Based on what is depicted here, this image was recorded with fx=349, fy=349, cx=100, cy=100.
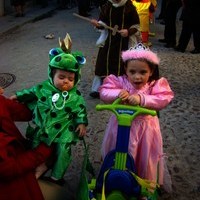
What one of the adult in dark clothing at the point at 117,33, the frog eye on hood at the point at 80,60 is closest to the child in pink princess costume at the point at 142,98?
the frog eye on hood at the point at 80,60

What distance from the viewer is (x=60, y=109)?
2506mm

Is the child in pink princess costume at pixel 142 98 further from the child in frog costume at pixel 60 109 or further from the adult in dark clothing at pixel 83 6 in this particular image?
the adult in dark clothing at pixel 83 6

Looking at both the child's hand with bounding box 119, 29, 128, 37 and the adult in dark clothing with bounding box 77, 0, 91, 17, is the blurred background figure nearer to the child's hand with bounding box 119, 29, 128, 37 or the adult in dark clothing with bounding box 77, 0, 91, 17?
the child's hand with bounding box 119, 29, 128, 37

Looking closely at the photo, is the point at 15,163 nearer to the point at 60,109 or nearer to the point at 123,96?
the point at 60,109

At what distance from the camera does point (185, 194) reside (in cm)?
309

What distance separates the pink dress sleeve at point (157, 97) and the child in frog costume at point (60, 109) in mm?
467

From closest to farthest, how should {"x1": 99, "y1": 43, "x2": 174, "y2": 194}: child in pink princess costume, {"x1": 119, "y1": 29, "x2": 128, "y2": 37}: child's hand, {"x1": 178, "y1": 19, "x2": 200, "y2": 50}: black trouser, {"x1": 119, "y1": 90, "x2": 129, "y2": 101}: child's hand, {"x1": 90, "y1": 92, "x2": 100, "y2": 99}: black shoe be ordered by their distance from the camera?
{"x1": 119, "y1": 90, "x2": 129, "y2": 101}: child's hand < {"x1": 99, "y1": 43, "x2": 174, "y2": 194}: child in pink princess costume < {"x1": 119, "y1": 29, "x2": 128, "y2": 37}: child's hand < {"x1": 90, "y1": 92, "x2": 100, "y2": 99}: black shoe < {"x1": 178, "y1": 19, "x2": 200, "y2": 50}: black trouser

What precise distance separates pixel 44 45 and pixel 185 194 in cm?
599

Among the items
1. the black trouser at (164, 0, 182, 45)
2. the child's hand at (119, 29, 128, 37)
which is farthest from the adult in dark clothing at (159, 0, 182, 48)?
the child's hand at (119, 29, 128, 37)

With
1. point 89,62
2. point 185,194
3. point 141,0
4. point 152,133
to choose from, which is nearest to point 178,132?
point 185,194

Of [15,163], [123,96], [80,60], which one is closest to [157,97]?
[123,96]

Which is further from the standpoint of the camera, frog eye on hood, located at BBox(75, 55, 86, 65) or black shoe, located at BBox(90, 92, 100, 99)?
black shoe, located at BBox(90, 92, 100, 99)

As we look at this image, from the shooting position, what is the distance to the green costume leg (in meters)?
2.51

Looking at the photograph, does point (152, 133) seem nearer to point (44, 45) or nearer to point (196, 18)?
point (196, 18)
